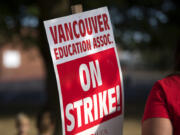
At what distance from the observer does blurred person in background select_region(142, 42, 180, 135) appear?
140 centimetres

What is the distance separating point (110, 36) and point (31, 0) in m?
8.79

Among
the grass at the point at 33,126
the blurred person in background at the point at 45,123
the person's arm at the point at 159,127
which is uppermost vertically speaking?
the person's arm at the point at 159,127

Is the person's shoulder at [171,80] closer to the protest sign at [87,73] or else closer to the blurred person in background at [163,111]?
the blurred person in background at [163,111]

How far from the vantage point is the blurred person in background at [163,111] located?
55.2 inches

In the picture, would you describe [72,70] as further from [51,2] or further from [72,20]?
[51,2]

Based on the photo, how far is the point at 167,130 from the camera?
140 centimetres

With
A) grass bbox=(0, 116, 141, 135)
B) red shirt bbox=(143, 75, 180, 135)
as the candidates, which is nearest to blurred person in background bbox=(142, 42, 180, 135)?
red shirt bbox=(143, 75, 180, 135)

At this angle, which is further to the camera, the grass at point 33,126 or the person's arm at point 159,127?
the grass at point 33,126

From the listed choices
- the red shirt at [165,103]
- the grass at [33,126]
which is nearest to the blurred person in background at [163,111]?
the red shirt at [165,103]

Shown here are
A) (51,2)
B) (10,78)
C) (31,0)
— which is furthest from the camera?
(10,78)

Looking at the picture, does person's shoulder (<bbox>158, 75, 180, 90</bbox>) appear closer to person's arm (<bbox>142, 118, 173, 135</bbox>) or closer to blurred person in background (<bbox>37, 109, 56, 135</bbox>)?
person's arm (<bbox>142, 118, 173, 135</bbox>)

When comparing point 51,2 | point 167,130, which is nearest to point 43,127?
point 51,2

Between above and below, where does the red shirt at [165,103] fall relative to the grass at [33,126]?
above

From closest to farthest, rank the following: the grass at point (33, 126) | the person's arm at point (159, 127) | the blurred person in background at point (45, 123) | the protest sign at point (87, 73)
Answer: the person's arm at point (159, 127)
the protest sign at point (87, 73)
the blurred person in background at point (45, 123)
the grass at point (33, 126)
